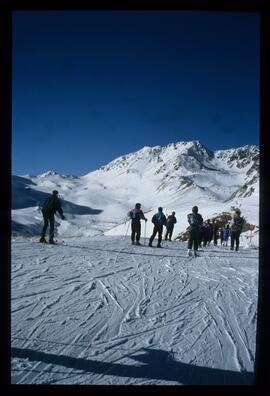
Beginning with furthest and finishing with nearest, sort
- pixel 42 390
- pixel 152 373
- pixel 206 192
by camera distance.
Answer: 1. pixel 206 192
2. pixel 152 373
3. pixel 42 390

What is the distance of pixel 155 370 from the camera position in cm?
417

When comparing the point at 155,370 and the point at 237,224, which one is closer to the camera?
the point at 155,370

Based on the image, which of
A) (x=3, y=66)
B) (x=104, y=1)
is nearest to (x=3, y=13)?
(x=3, y=66)

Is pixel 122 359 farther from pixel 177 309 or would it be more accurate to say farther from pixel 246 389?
pixel 177 309

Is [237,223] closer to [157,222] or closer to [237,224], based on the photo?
[237,224]

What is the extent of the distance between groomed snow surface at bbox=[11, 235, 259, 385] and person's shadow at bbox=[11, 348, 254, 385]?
11 millimetres

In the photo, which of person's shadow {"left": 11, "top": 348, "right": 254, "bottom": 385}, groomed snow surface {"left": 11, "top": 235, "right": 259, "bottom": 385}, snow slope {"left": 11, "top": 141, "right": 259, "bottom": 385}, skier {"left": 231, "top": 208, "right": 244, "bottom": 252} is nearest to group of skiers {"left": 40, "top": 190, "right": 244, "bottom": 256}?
skier {"left": 231, "top": 208, "right": 244, "bottom": 252}

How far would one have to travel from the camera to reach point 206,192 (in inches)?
7328

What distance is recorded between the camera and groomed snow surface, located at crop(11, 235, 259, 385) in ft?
13.5

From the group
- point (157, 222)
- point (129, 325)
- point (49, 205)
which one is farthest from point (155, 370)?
point (157, 222)

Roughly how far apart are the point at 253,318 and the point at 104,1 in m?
5.17

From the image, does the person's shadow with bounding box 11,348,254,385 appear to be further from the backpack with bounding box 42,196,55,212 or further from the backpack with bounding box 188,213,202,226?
the backpack with bounding box 188,213,202,226

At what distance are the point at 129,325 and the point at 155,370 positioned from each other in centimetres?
143

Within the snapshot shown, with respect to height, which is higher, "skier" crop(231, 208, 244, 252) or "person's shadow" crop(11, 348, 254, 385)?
"skier" crop(231, 208, 244, 252)
